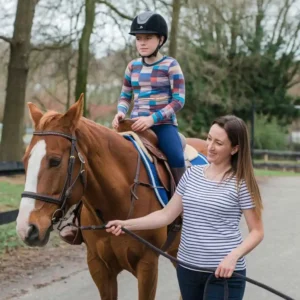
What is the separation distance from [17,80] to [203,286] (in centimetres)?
1010

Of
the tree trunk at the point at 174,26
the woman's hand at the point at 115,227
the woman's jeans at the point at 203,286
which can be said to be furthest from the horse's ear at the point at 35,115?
the tree trunk at the point at 174,26

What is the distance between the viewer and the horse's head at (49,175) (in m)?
2.88

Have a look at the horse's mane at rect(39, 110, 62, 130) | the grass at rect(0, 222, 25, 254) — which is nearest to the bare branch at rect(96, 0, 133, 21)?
the grass at rect(0, 222, 25, 254)

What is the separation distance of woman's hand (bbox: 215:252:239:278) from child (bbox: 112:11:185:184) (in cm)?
147

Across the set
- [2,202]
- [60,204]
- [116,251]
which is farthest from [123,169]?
[2,202]

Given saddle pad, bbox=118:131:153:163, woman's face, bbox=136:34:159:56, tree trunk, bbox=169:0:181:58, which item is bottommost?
saddle pad, bbox=118:131:153:163

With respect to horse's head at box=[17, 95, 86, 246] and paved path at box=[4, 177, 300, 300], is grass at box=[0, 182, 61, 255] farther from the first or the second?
horse's head at box=[17, 95, 86, 246]

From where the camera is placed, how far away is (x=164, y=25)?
157 inches

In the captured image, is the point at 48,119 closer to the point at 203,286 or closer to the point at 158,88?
the point at 158,88

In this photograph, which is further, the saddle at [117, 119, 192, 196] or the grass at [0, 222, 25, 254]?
the grass at [0, 222, 25, 254]

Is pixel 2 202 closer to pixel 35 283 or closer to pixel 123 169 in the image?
pixel 35 283

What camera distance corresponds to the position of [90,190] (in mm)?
3492

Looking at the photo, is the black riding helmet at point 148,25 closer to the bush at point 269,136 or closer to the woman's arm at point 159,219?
the woman's arm at point 159,219

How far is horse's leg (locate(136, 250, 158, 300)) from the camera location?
3709 mm
